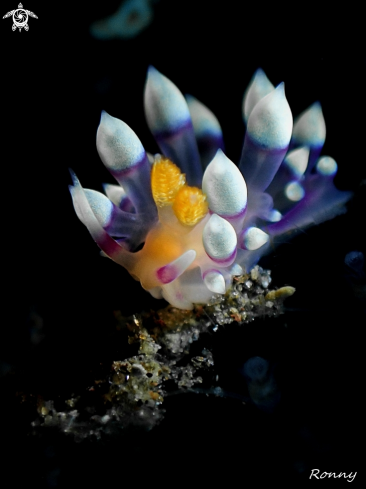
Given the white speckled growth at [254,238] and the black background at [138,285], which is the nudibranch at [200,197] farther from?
the black background at [138,285]

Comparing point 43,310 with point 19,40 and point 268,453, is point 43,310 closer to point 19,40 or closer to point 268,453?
point 268,453

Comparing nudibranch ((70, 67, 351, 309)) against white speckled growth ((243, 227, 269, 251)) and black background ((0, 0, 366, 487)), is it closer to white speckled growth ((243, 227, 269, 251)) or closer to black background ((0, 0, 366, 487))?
white speckled growth ((243, 227, 269, 251))

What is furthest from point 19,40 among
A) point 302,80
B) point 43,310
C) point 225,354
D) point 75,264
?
point 225,354

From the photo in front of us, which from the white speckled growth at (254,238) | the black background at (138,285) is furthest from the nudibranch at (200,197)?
the black background at (138,285)

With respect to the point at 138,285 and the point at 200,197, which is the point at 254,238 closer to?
the point at 200,197

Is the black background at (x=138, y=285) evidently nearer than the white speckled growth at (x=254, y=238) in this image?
Yes

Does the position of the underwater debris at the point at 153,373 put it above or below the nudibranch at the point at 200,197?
below
